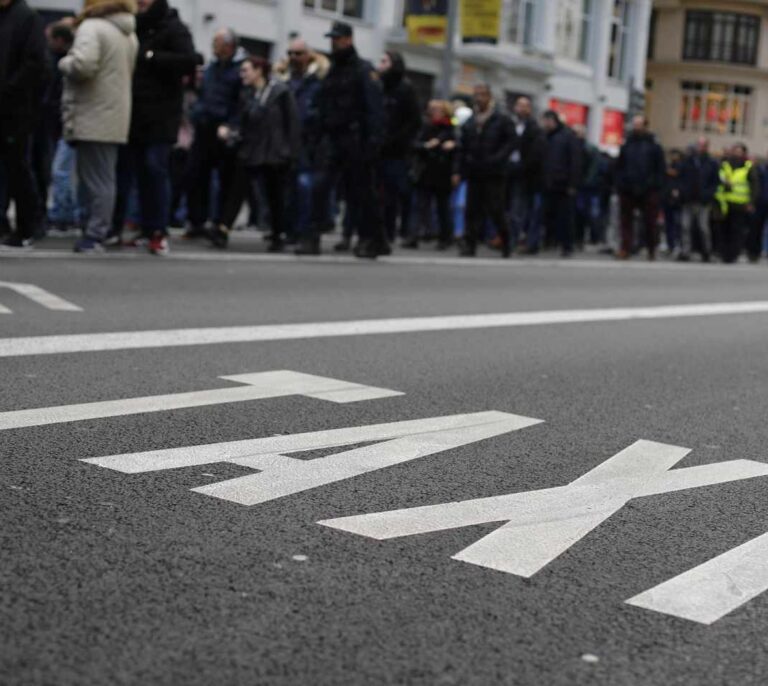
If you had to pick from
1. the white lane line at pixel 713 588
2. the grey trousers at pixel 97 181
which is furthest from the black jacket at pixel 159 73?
the white lane line at pixel 713 588

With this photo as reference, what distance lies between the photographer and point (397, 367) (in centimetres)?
670

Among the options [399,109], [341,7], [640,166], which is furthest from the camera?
[341,7]

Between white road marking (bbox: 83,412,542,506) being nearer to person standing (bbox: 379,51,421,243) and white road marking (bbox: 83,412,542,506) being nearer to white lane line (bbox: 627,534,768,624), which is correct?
white lane line (bbox: 627,534,768,624)

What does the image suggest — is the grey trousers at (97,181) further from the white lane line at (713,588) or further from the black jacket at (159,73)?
the white lane line at (713,588)

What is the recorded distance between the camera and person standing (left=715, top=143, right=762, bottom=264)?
22469 millimetres

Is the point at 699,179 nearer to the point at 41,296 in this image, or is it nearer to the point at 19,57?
the point at 19,57

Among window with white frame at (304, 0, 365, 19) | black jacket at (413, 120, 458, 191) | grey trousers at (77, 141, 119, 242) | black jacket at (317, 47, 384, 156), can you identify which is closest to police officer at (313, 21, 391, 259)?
black jacket at (317, 47, 384, 156)

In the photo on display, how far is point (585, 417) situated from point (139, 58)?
684cm

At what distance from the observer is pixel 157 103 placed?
11.5 meters

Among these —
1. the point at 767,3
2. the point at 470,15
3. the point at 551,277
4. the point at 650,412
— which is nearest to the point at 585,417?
the point at 650,412

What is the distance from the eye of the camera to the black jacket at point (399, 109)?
15.0m

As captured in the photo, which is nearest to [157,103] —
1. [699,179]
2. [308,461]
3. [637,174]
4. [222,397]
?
[222,397]

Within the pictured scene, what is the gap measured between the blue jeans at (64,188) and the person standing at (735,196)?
12192 mm

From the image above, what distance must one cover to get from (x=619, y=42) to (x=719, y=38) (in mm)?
19992
